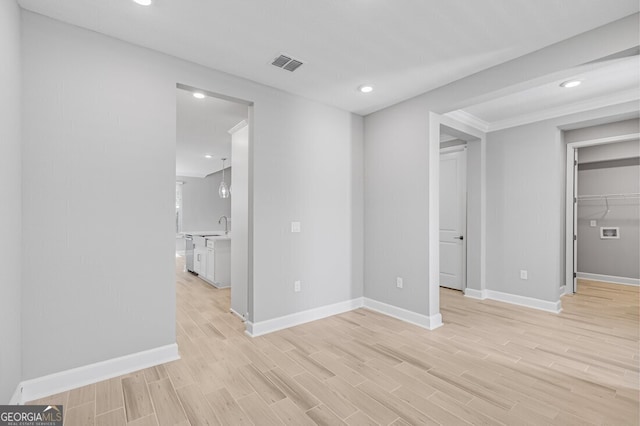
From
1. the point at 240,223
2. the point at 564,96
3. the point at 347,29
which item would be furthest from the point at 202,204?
the point at 564,96

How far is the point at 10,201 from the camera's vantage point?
178cm

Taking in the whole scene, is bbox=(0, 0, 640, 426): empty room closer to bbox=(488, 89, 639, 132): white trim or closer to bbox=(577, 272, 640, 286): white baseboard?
bbox=(488, 89, 639, 132): white trim

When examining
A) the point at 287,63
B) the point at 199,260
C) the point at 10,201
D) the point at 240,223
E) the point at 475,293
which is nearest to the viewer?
the point at 10,201

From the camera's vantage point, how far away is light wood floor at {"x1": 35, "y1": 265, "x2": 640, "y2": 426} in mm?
1863

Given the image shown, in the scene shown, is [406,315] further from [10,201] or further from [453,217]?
[10,201]

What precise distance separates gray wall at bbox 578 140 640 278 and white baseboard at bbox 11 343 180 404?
734cm

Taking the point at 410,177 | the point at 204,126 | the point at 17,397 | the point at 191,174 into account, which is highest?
the point at 204,126

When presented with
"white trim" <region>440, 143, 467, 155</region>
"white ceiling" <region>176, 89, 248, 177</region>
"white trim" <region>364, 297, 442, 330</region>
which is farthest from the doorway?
"white trim" <region>440, 143, 467, 155</region>

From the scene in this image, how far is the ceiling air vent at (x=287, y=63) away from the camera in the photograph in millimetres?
2663

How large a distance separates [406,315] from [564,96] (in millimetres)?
3228

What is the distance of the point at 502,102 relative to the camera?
372 cm

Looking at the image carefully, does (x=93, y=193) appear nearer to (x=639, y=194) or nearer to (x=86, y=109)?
(x=86, y=109)

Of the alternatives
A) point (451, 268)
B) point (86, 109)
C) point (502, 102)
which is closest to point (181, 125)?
point (86, 109)

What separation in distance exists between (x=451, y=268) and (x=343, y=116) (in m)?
3.09
